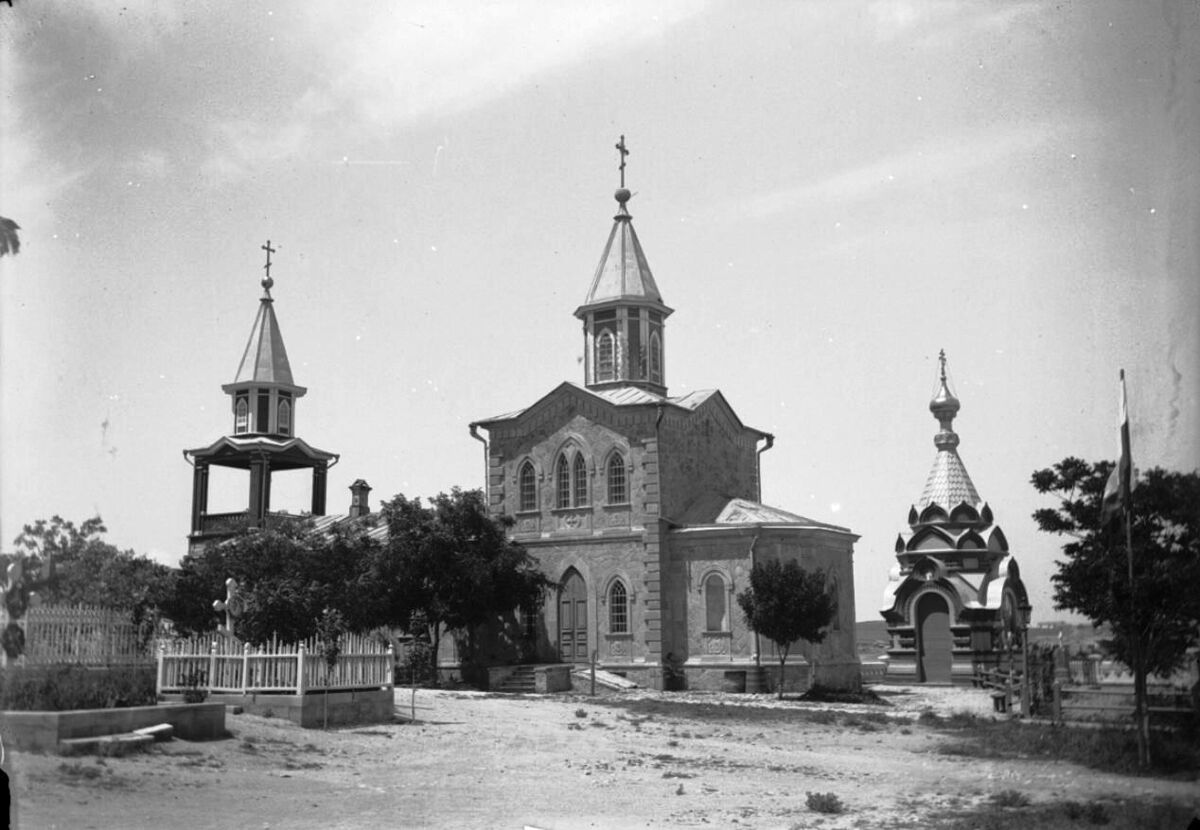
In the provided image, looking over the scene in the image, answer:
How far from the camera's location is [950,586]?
24141 mm

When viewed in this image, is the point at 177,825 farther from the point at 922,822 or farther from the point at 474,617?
the point at 474,617

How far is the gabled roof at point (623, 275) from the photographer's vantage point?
34.1m

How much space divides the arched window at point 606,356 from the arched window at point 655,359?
3.56 feet

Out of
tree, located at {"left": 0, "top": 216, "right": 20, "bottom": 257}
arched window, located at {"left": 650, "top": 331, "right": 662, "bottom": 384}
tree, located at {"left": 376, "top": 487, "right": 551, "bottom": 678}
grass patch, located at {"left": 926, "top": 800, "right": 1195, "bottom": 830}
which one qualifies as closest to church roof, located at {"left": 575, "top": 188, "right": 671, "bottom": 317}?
arched window, located at {"left": 650, "top": 331, "right": 662, "bottom": 384}

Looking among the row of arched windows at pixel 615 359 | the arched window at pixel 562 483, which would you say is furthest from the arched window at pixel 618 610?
the row of arched windows at pixel 615 359

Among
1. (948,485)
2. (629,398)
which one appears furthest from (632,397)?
(948,485)

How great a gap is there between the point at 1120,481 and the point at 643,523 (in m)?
20.6

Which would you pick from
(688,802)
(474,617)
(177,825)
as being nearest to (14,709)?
(177,825)

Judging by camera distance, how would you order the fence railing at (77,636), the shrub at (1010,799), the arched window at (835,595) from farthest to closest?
the arched window at (835,595) → the fence railing at (77,636) → the shrub at (1010,799)

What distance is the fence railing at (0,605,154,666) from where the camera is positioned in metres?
13.3

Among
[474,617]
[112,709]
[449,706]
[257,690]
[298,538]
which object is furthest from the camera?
[474,617]

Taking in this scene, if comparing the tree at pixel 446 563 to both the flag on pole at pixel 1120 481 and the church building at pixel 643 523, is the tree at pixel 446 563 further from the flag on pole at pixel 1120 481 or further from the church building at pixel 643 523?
the flag on pole at pixel 1120 481

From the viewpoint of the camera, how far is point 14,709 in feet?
41.4

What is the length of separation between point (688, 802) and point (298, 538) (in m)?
17.7
